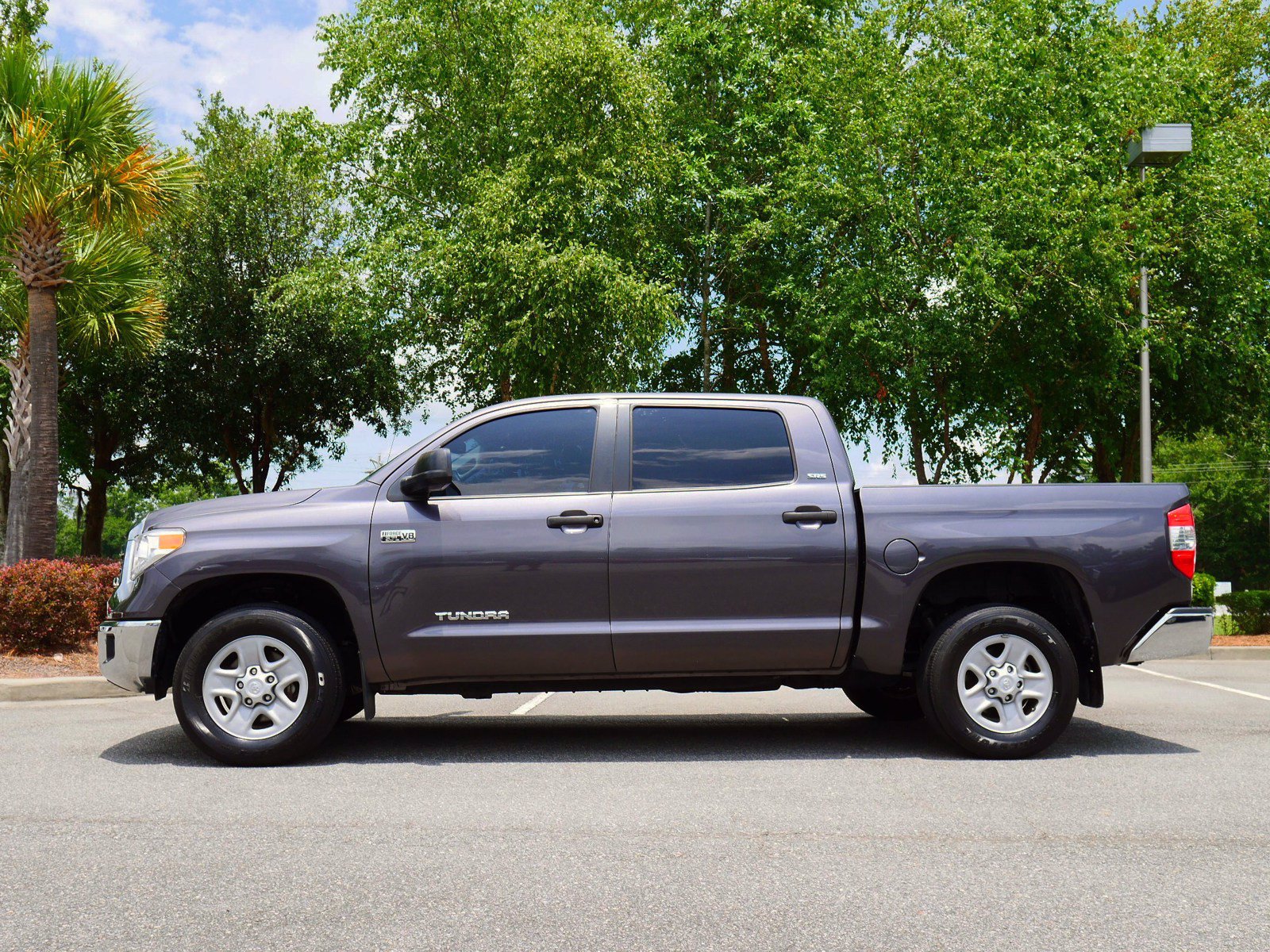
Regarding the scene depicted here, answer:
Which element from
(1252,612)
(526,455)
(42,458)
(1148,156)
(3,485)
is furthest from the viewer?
(3,485)

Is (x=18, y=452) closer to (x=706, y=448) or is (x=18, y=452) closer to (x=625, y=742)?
(x=625, y=742)

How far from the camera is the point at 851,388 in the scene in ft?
84.0

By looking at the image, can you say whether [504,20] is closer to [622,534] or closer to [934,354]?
[934,354]

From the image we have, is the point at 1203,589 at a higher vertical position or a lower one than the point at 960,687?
lower

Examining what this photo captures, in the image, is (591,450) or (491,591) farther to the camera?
(591,450)

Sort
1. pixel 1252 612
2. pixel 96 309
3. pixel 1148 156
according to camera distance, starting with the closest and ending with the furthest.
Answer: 1. pixel 96 309
2. pixel 1252 612
3. pixel 1148 156

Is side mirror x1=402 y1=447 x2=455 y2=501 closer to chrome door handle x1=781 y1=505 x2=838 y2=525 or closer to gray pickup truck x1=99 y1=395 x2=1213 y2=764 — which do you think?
gray pickup truck x1=99 y1=395 x2=1213 y2=764

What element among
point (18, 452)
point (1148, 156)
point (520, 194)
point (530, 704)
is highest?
point (520, 194)

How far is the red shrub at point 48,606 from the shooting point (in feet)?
40.6

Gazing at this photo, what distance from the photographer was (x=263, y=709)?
6770 mm

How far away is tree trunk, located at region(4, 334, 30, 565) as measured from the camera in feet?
53.4

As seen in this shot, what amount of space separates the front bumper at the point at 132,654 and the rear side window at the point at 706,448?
112 inches

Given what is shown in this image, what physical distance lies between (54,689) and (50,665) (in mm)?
1576

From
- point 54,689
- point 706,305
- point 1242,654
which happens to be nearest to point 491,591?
point 54,689
